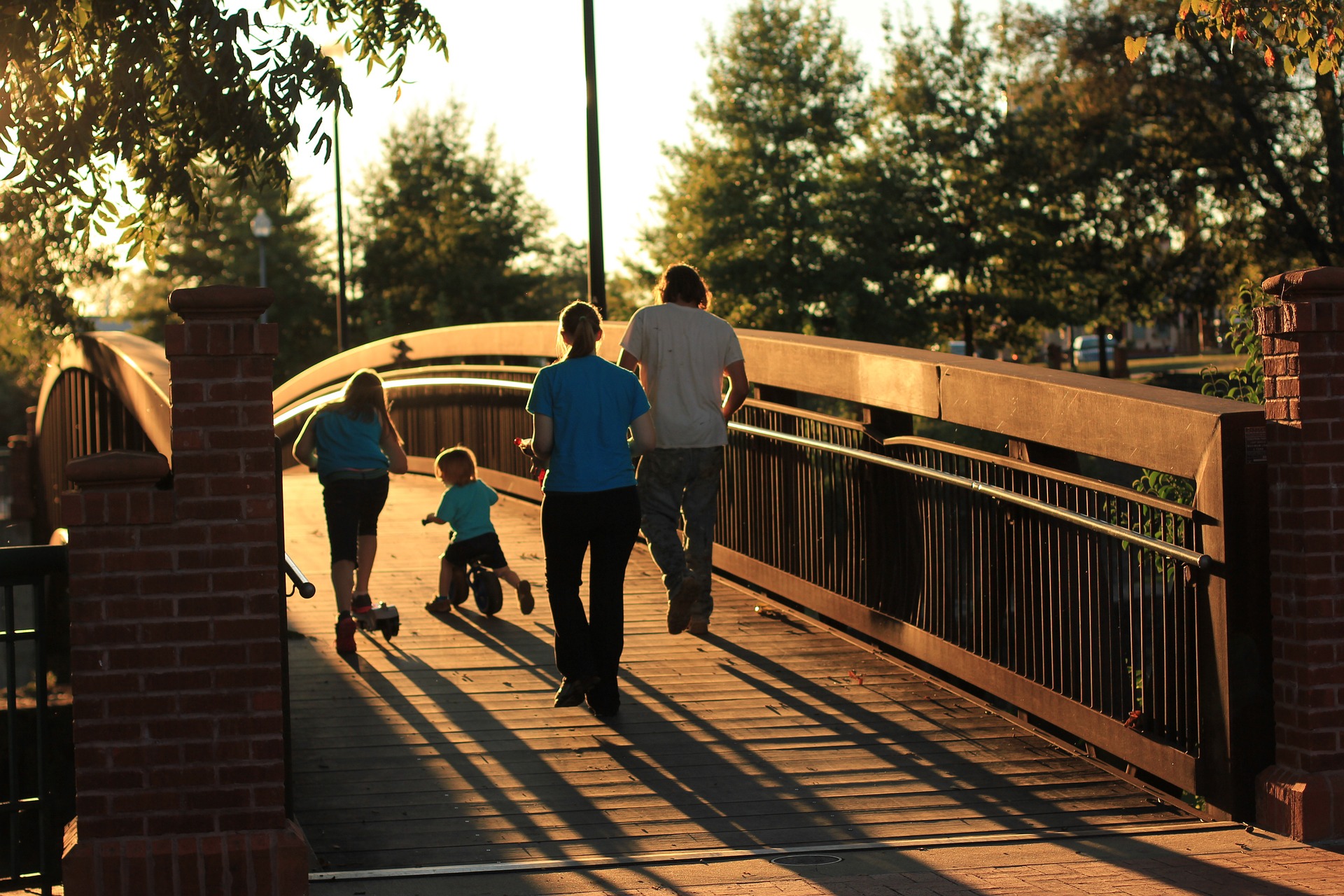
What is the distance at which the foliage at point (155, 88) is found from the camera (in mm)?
8836

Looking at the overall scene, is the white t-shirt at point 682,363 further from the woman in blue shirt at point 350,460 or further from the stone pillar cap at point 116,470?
the stone pillar cap at point 116,470

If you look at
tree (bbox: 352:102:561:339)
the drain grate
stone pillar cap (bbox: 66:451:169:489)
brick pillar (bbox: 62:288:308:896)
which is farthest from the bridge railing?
tree (bbox: 352:102:561:339)

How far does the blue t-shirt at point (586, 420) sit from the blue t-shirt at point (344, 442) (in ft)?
5.56

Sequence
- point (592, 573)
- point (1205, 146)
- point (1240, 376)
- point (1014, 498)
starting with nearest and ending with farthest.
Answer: point (1014, 498) < point (592, 573) < point (1240, 376) < point (1205, 146)

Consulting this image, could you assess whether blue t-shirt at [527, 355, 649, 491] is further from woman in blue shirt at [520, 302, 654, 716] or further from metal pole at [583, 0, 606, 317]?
metal pole at [583, 0, 606, 317]

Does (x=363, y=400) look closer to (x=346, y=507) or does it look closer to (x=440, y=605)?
(x=346, y=507)

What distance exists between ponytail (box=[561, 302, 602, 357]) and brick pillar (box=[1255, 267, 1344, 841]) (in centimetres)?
263

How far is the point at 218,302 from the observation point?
412 cm

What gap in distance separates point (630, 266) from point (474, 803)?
1531 inches

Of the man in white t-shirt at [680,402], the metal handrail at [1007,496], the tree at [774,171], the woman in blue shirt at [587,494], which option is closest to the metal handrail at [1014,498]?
the metal handrail at [1007,496]

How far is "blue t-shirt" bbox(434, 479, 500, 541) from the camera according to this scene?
26.5 feet

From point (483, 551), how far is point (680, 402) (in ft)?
5.62

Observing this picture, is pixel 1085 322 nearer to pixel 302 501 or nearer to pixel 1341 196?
pixel 1341 196

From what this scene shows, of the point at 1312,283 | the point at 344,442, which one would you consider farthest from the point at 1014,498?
the point at 344,442
